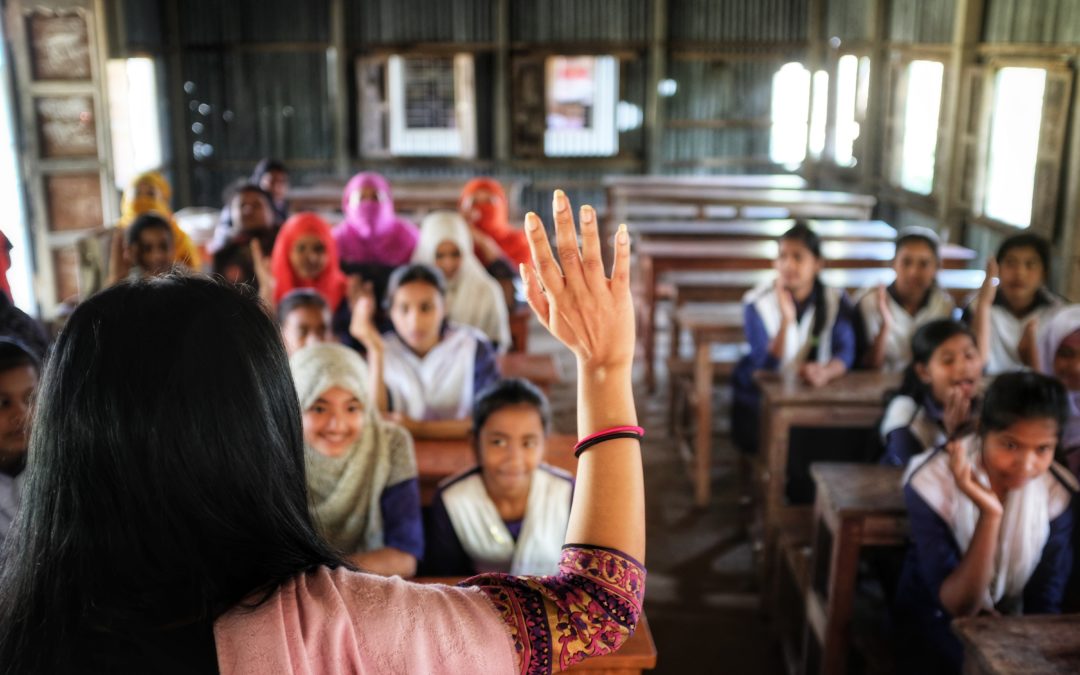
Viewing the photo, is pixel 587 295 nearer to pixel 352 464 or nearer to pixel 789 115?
pixel 352 464

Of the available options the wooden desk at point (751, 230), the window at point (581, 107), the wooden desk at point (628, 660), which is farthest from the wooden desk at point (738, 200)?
the wooden desk at point (628, 660)

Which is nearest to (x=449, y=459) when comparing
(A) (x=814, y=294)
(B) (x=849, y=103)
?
(A) (x=814, y=294)

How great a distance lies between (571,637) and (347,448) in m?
1.76

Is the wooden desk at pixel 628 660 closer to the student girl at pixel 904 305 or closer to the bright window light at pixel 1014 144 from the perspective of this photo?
the student girl at pixel 904 305

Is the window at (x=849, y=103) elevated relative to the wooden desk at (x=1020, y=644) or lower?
elevated

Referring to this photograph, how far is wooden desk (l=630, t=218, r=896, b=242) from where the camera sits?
6.82 metres

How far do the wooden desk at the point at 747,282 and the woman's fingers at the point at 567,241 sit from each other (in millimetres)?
4267

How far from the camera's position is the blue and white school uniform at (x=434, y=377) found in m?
3.72

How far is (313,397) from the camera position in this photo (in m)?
2.64

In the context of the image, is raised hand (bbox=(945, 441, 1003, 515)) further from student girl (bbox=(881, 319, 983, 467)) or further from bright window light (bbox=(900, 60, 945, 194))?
bright window light (bbox=(900, 60, 945, 194))

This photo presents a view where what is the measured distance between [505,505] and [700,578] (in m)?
1.67

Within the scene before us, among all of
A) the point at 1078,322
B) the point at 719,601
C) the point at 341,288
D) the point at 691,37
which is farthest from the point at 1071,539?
the point at 691,37

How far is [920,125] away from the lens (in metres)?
8.54

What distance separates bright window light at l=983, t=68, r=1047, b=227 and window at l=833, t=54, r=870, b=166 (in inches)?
95.8
